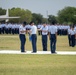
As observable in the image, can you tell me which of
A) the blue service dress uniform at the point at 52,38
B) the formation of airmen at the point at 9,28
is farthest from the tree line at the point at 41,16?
the blue service dress uniform at the point at 52,38

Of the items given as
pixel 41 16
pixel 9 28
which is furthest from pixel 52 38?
pixel 41 16

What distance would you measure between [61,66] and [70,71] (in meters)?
1.44

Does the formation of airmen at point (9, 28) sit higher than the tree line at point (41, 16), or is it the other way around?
the tree line at point (41, 16)

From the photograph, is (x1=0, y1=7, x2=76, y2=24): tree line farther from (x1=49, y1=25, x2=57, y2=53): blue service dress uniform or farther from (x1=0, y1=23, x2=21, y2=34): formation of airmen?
(x1=49, y1=25, x2=57, y2=53): blue service dress uniform

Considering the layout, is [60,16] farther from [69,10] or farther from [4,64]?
[4,64]

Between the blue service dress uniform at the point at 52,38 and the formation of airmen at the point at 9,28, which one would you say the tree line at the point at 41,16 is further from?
the blue service dress uniform at the point at 52,38

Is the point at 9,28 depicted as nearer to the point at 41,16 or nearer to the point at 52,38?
the point at 52,38

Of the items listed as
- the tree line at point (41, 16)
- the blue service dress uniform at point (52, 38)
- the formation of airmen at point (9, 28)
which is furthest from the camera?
the tree line at point (41, 16)

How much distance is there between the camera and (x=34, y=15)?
132375mm

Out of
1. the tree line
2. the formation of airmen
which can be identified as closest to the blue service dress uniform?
the formation of airmen

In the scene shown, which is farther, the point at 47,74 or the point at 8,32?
the point at 8,32

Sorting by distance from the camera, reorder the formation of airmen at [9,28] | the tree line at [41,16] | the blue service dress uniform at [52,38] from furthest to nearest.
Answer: the tree line at [41,16]
the formation of airmen at [9,28]
the blue service dress uniform at [52,38]

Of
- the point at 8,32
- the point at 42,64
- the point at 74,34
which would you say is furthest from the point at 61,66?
the point at 8,32

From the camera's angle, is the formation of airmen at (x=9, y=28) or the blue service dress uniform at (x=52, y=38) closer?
the blue service dress uniform at (x=52, y=38)
